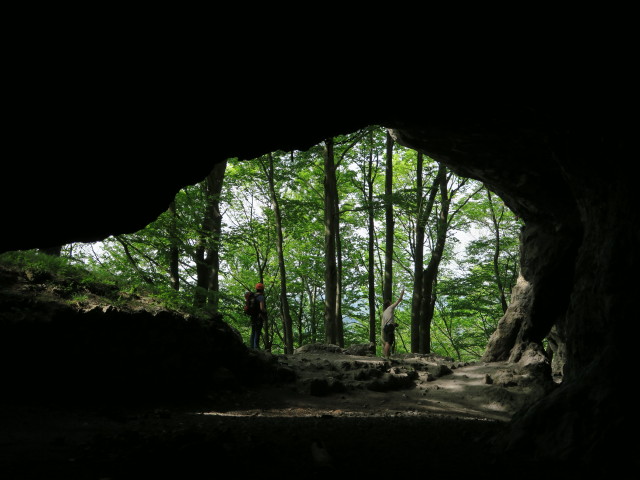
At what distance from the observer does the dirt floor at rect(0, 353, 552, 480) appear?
10.4 feet

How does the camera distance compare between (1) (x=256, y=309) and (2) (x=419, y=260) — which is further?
(2) (x=419, y=260)

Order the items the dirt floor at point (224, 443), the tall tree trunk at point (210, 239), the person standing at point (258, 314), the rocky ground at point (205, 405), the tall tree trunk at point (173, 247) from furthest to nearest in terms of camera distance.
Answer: the person standing at point (258, 314) → the tall tree trunk at point (210, 239) → the tall tree trunk at point (173, 247) → the rocky ground at point (205, 405) → the dirt floor at point (224, 443)

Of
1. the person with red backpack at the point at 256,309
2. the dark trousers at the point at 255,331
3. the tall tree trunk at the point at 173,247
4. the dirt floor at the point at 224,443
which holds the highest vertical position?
the tall tree trunk at the point at 173,247

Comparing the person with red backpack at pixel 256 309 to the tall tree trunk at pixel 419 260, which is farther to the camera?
the tall tree trunk at pixel 419 260

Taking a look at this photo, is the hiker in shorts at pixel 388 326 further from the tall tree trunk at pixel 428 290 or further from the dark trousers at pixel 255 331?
the dark trousers at pixel 255 331

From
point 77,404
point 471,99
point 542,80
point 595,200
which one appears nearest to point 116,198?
point 77,404

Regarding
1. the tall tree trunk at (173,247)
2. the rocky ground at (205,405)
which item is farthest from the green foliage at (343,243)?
the rocky ground at (205,405)

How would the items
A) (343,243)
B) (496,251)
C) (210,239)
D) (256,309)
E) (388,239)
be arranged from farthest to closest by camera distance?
(343,243), (496,251), (388,239), (256,309), (210,239)

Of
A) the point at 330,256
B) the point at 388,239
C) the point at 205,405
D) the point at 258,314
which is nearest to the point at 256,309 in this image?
the point at 258,314

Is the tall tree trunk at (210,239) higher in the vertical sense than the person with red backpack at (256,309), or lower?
higher

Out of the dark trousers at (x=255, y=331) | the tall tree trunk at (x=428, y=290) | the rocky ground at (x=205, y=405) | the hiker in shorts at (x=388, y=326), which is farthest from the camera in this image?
the tall tree trunk at (x=428, y=290)

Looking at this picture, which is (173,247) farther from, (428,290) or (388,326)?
(428,290)

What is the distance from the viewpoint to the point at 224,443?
3.81m

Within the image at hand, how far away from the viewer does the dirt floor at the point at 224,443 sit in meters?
3.16
